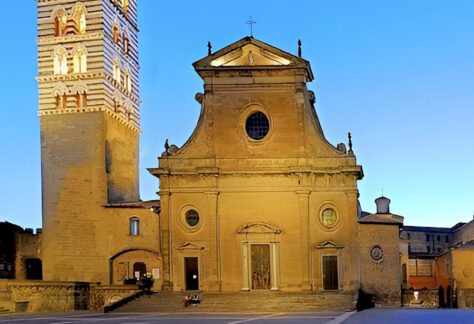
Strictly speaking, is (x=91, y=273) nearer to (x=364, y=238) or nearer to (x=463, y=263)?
(x=364, y=238)

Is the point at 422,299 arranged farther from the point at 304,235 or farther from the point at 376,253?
the point at 304,235

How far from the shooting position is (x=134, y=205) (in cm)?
4241

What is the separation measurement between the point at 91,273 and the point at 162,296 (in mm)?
6243

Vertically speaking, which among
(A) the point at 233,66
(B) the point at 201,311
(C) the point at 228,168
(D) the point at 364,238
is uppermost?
(A) the point at 233,66

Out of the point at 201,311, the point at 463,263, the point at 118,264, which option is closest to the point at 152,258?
the point at 118,264

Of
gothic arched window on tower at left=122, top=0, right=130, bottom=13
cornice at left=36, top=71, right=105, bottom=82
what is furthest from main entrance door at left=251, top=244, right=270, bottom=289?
gothic arched window on tower at left=122, top=0, right=130, bottom=13

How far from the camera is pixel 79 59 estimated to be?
4553cm

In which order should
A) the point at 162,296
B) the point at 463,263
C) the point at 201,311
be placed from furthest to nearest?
the point at 463,263 < the point at 162,296 < the point at 201,311

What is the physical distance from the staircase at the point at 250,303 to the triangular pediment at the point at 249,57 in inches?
467

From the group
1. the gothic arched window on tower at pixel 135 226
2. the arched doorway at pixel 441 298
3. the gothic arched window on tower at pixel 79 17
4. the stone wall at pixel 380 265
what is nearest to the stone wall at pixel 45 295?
the gothic arched window on tower at pixel 135 226

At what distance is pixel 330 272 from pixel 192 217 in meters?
7.51

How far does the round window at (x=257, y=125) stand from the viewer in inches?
1633

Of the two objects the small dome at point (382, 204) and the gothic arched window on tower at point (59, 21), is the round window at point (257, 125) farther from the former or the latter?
the small dome at point (382, 204)

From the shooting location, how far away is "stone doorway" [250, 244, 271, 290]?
133ft
